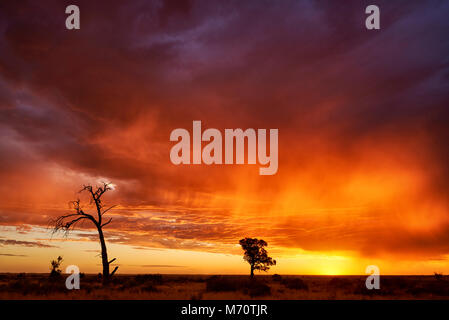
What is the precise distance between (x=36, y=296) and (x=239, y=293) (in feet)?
51.6

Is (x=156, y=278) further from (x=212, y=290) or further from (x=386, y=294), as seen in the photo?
(x=386, y=294)
